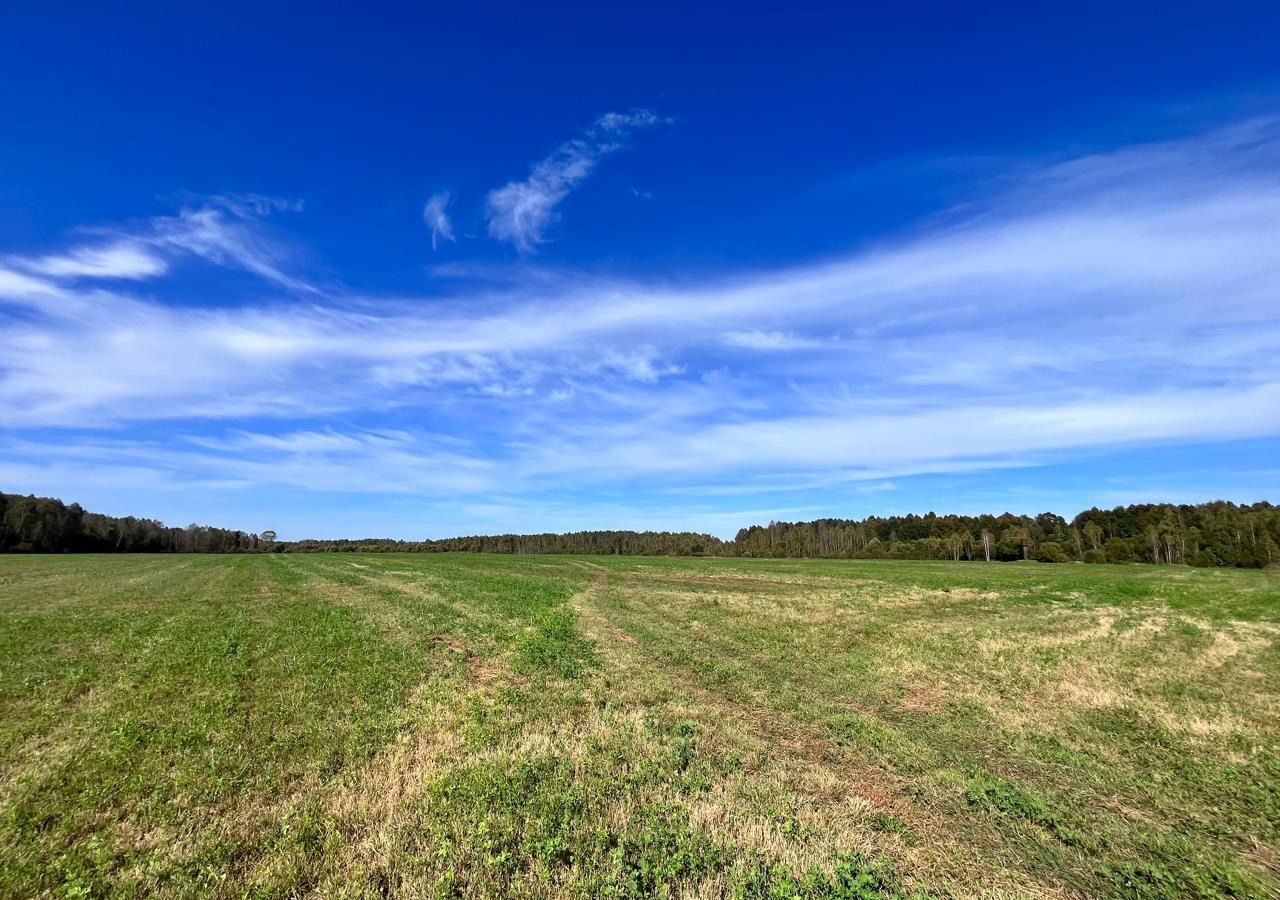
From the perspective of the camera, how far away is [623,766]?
9.54 meters

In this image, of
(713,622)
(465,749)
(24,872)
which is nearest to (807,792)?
(465,749)

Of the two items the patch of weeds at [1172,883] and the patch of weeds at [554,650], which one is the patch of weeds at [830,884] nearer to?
the patch of weeds at [1172,883]

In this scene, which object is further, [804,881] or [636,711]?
[636,711]

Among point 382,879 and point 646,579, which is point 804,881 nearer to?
point 382,879

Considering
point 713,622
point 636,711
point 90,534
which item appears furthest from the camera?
point 90,534

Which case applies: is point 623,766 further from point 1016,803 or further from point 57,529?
point 57,529

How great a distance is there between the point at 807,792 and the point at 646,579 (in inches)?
1858

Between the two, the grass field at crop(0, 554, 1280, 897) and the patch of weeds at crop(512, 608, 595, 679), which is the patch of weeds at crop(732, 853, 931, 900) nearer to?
the grass field at crop(0, 554, 1280, 897)

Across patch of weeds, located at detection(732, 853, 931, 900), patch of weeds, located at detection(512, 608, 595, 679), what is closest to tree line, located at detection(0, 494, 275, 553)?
patch of weeds, located at detection(512, 608, 595, 679)

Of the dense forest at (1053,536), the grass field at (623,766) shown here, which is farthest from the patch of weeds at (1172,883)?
the dense forest at (1053,536)

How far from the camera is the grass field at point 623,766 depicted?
6586 mm

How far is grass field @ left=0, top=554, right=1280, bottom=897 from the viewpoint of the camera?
21.6ft

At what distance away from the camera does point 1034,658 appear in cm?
1977

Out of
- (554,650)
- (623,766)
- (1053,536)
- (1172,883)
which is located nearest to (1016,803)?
(1172,883)
